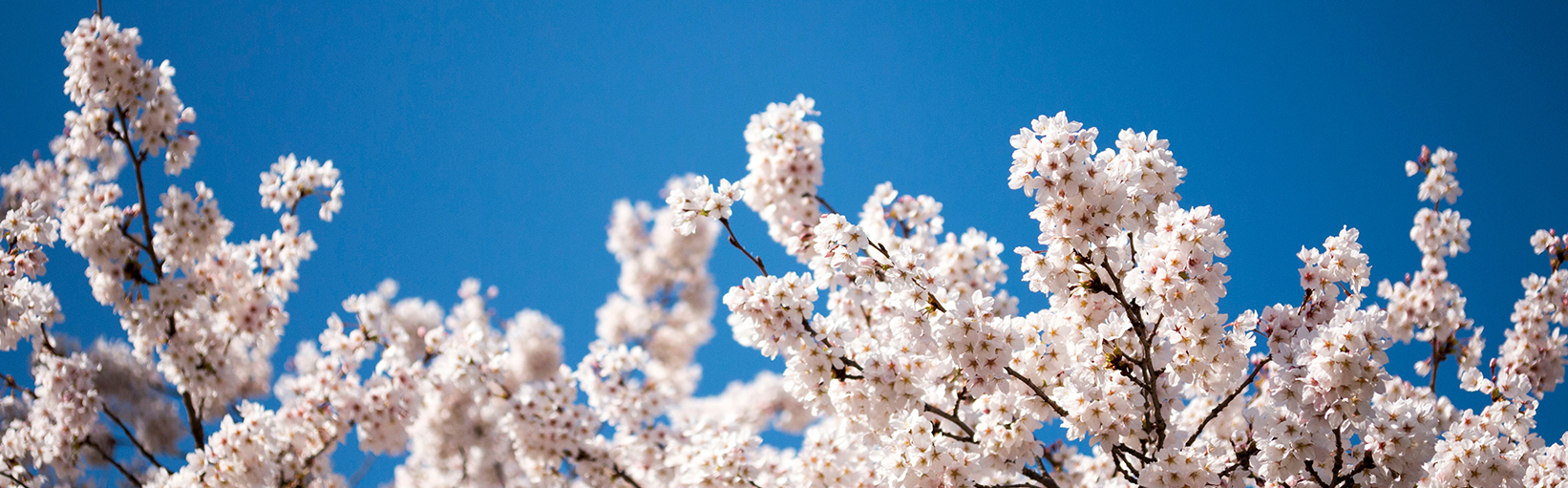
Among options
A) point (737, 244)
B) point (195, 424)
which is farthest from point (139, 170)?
point (737, 244)

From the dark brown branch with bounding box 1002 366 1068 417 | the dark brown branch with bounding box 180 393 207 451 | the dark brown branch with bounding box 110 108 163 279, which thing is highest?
the dark brown branch with bounding box 110 108 163 279

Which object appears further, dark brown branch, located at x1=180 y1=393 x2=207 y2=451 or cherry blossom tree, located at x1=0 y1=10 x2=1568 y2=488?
dark brown branch, located at x1=180 y1=393 x2=207 y2=451

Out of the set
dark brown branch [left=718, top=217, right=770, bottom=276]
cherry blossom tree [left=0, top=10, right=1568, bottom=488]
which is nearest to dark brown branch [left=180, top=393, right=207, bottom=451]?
cherry blossom tree [left=0, top=10, right=1568, bottom=488]

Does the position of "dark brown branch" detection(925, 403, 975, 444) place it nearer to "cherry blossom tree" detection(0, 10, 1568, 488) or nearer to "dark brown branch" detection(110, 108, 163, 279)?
"cherry blossom tree" detection(0, 10, 1568, 488)

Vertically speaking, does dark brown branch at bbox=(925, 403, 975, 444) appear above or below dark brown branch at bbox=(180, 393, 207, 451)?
below

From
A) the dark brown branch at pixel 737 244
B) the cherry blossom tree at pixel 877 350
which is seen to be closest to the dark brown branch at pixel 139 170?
the cherry blossom tree at pixel 877 350

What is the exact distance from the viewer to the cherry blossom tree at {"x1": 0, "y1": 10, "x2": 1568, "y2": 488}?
12.7 feet

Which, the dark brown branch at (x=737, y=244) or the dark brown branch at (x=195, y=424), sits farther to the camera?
the dark brown branch at (x=195, y=424)

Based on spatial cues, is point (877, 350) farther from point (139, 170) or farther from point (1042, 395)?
point (139, 170)

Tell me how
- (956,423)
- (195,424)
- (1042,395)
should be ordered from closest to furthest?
(1042,395) → (956,423) → (195,424)

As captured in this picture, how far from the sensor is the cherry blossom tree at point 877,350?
3.88 metres

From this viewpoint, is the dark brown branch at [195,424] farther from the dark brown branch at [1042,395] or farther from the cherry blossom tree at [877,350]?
the dark brown branch at [1042,395]

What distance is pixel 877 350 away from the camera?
14.4 feet

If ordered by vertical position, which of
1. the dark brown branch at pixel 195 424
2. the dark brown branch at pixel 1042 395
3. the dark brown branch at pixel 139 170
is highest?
the dark brown branch at pixel 139 170
